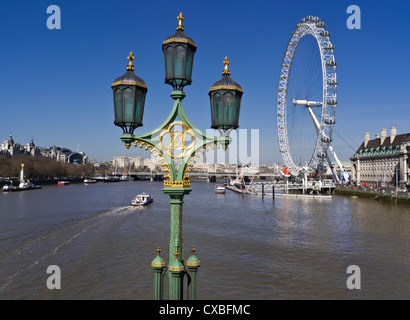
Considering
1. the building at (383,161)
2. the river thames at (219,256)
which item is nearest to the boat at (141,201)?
the river thames at (219,256)

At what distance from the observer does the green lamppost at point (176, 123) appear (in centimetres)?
505

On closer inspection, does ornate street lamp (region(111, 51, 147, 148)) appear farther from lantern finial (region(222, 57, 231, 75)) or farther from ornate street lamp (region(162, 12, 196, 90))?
lantern finial (region(222, 57, 231, 75))

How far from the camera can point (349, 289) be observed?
1388 cm

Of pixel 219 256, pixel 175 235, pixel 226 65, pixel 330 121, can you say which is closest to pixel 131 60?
pixel 226 65

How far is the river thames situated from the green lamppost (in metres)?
8.76

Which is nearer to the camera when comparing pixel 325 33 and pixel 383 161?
pixel 325 33

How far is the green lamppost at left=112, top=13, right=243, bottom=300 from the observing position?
A: 505 centimetres

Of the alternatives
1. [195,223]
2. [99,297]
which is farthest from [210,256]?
[195,223]

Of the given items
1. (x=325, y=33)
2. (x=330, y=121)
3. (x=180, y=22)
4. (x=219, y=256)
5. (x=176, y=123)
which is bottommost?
(x=219, y=256)

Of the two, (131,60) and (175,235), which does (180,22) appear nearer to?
(131,60)

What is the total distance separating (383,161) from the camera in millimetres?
86000

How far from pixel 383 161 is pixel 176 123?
95239mm

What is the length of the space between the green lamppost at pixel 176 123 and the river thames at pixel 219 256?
8.76 m
